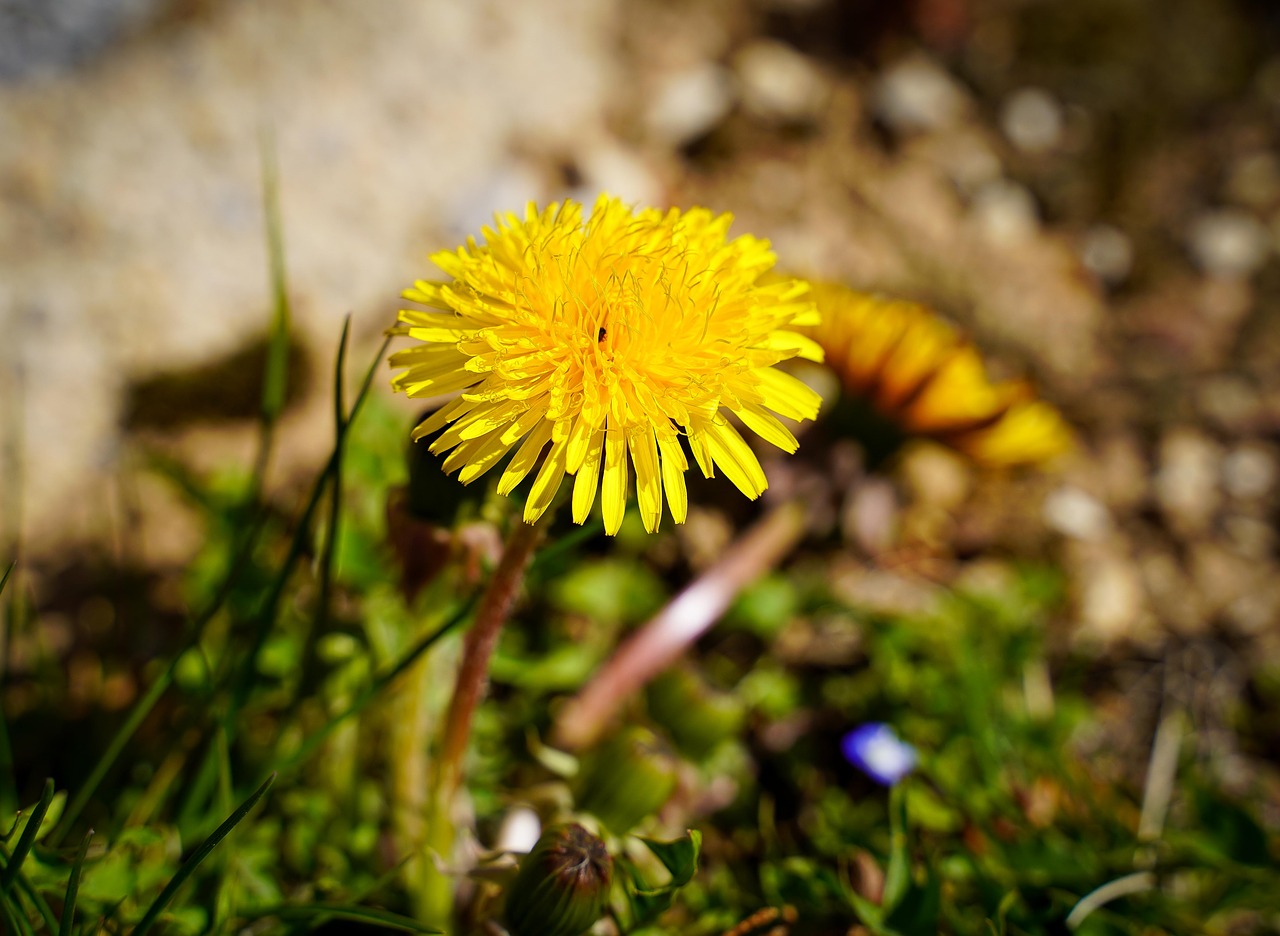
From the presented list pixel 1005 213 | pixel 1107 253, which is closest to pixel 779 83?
pixel 1005 213

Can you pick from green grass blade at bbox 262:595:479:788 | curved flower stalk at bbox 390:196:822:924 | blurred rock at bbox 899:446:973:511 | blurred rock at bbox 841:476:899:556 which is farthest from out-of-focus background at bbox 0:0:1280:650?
curved flower stalk at bbox 390:196:822:924

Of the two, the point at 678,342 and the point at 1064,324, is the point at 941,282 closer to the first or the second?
the point at 1064,324

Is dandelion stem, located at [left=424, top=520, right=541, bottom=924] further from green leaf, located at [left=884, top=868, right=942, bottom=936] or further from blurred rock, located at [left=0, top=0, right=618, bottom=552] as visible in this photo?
blurred rock, located at [left=0, top=0, right=618, bottom=552]

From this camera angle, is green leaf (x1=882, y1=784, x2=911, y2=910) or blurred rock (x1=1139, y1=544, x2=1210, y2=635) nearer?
green leaf (x1=882, y1=784, x2=911, y2=910)

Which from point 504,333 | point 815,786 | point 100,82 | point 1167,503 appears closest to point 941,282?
point 1167,503

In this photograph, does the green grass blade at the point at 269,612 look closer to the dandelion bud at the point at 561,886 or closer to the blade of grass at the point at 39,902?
the blade of grass at the point at 39,902

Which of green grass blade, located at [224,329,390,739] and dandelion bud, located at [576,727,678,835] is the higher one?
green grass blade, located at [224,329,390,739]

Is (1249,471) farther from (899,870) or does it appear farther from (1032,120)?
(899,870)
